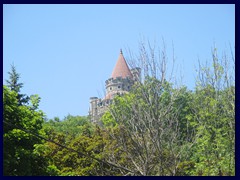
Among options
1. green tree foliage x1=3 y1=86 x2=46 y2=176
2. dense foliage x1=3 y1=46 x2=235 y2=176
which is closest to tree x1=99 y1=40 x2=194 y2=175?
dense foliage x1=3 y1=46 x2=235 y2=176

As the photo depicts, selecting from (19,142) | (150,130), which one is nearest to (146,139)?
(150,130)

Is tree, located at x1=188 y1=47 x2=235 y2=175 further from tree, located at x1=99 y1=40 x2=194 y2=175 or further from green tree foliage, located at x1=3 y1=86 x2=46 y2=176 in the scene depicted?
green tree foliage, located at x1=3 y1=86 x2=46 y2=176

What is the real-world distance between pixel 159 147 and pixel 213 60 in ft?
12.3

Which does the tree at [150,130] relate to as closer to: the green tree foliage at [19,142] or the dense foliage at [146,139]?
the dense foliage at [146,139]

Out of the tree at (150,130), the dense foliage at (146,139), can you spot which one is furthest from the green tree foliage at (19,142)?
the tree at (150,130)

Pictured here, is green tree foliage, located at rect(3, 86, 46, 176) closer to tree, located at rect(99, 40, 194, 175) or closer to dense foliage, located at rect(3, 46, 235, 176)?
dense foliage, located at rect(3, 46, 235, 176)

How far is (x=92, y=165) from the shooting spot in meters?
12.7

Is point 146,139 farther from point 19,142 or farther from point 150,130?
point 19,142

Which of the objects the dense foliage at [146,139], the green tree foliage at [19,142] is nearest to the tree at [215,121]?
the dense foliage at [146,139]
